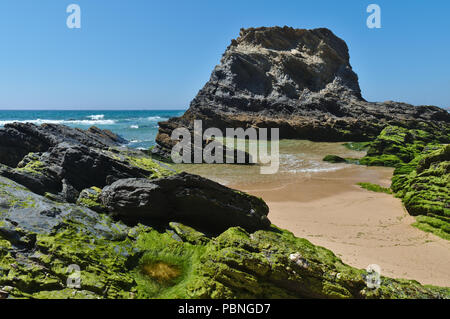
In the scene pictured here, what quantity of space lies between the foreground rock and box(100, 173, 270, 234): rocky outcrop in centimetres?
55

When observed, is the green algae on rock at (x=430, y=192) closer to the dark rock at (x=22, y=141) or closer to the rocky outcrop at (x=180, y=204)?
the rocky outcrop at (x=180, y=204)

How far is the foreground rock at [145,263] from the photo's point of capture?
4.61m

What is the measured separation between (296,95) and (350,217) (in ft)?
147

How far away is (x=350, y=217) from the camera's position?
483 inches

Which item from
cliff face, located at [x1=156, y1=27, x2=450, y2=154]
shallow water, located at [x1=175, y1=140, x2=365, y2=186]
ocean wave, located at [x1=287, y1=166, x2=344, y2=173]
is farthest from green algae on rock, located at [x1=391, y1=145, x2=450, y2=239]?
cliff face, located at [x1=156, y1=27, x2=450, y2=154]

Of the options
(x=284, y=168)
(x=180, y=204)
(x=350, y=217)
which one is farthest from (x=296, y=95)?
(x=180, y=204)

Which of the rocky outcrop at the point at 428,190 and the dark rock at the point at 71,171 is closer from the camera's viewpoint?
the dark rock at the point at 71,171

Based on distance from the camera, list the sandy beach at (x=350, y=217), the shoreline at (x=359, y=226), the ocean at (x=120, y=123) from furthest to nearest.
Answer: the ocean at (x=120, y=123), the sandy beach at (x=350, y=217), the shoreline at (x=359, y=226)

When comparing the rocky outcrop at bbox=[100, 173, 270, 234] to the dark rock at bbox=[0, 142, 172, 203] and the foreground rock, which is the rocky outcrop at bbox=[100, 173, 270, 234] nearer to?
the foreground rock

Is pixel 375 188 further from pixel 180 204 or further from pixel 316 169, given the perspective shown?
pixel 180 204

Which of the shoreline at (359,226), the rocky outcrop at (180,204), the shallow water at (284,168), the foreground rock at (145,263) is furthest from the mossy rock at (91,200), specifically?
the shallow water at (284,168)

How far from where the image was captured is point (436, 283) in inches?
289

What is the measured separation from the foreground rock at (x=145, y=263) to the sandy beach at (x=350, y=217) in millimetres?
2300
